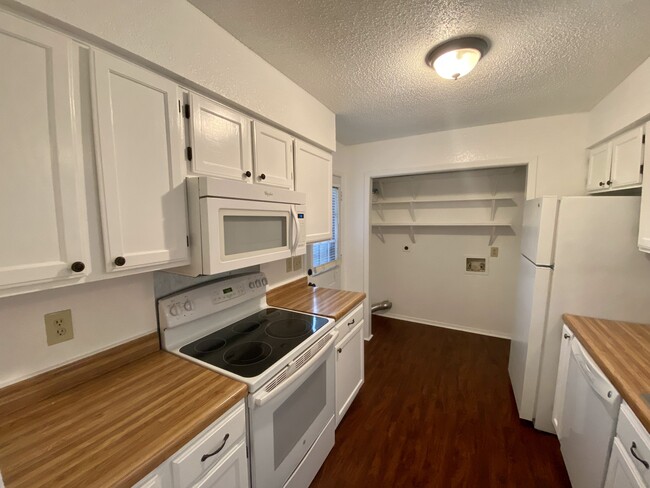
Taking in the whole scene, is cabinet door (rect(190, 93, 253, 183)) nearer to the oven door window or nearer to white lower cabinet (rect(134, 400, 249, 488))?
the oven door window

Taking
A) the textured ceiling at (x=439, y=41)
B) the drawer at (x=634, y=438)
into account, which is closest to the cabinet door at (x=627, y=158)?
the textured ceiling at (x=439, y=41)

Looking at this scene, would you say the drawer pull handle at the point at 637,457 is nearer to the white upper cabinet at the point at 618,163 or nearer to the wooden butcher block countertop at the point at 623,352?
the wooden butcher block countertop at the point at 623,352

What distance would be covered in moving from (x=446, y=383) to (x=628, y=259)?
1.63 meters

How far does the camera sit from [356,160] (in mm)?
3086

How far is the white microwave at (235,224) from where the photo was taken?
3.60ft

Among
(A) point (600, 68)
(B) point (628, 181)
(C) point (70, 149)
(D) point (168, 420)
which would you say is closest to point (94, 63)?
(C) point (70, 149)

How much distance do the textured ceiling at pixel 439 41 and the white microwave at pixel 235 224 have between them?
0.76m

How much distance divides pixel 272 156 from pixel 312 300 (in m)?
1.09

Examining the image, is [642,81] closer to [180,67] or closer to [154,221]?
[180,67]

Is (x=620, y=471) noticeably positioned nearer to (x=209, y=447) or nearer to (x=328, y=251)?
(x=209, y=447)

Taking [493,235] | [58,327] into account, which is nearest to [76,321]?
[58,327]

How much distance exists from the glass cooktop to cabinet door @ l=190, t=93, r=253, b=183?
0.85 m

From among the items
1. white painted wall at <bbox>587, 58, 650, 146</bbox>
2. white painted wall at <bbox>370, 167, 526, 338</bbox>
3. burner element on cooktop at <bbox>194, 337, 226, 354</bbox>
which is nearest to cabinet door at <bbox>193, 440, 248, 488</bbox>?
burner element on cooktop at <bbox>194, 337, 226, 354</bbox>

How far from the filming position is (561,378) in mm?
1678
